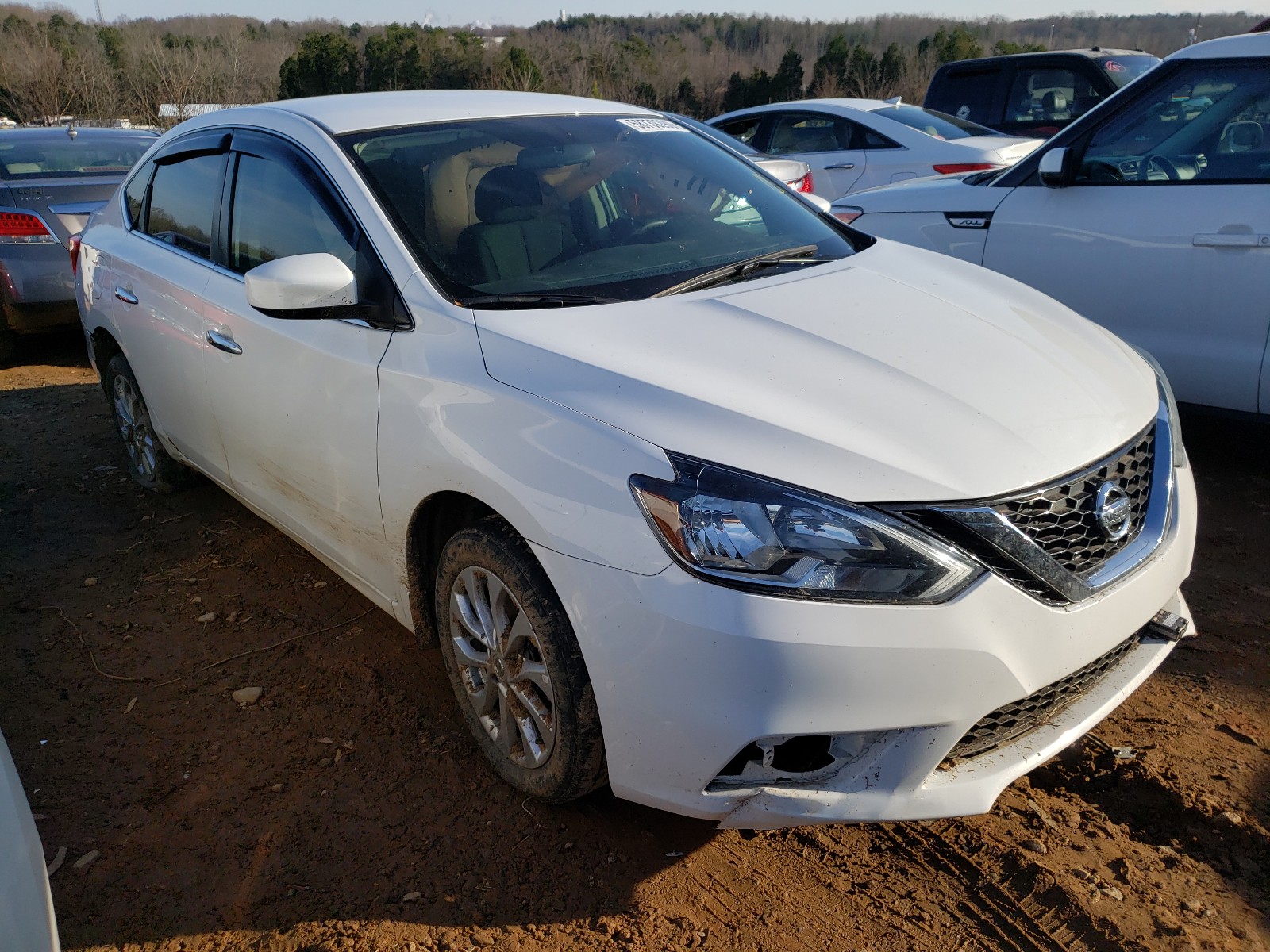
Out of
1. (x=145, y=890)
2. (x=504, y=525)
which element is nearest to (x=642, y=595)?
(x=504, y=525)

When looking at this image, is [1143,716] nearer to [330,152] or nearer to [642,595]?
[642,595]

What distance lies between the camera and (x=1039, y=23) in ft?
249

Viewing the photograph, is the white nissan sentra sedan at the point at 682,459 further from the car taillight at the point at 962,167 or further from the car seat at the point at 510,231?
the car taillight at the point at 962,167

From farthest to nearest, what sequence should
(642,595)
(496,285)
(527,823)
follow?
(496,285), (527,823), (642,595)

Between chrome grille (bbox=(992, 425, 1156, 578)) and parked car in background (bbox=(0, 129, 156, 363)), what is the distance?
7.01 meters

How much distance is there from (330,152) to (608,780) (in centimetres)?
196

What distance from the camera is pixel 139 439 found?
467cm

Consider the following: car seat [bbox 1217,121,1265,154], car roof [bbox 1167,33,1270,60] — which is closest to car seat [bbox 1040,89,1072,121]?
car roof [bbox 1167,33,1270,60]

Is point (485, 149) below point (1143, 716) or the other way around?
the other way around

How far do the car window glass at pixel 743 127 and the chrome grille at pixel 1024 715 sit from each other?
8589mm

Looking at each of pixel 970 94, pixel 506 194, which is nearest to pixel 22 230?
pixel 506 194

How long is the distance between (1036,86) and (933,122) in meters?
1.80

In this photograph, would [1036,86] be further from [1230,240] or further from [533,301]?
[533,301]

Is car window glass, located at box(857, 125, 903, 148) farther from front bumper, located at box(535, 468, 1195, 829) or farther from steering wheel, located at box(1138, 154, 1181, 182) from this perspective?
front bumper, located at box(535, 468, 1195, 829)
